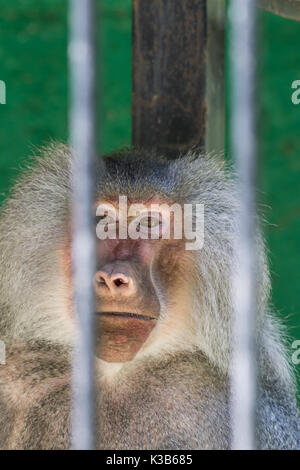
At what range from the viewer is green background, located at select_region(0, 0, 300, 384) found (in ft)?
15.2

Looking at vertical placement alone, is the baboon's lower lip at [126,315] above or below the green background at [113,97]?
below

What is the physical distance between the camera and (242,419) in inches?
68.4

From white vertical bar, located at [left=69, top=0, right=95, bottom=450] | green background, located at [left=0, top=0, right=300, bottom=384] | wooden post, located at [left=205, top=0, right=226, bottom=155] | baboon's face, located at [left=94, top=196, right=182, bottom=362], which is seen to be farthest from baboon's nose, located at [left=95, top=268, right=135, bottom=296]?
green background, located at [left=0, top=0, right=300, bottom=384]

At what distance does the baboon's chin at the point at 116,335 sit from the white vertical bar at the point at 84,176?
0.74m

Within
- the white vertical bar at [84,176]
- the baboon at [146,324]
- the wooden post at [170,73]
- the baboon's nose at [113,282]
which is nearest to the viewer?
the white vertical bar at [84,176]

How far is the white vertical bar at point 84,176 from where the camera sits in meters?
1.59

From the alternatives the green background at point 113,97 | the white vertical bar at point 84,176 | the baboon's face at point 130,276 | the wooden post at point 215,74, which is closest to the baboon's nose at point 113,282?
the baboon's face at point 130,276

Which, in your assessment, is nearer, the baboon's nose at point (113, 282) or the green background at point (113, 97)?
the baboon's nose at point (113, 282)

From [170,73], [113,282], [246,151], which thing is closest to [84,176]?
[246,151]

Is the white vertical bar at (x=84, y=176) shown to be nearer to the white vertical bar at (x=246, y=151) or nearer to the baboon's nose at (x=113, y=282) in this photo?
the white vertical bar at (x=246, y=151)

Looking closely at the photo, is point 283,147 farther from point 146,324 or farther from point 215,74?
point 146,324

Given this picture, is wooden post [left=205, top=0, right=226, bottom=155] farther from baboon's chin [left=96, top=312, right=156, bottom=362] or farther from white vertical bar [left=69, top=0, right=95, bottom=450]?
white vertical bar [left=69, top=0, right=95, bottom=450]

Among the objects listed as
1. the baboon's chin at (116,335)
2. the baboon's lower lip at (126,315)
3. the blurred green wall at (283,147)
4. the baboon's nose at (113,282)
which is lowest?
the baboon's chin at (116,335)

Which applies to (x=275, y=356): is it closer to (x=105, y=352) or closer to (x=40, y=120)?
(x=105, y=352)
